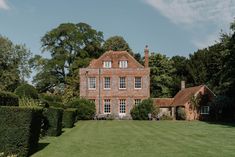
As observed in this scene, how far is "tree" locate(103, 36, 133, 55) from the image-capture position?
71.6 metres

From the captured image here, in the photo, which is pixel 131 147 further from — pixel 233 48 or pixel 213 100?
pixel 213 100

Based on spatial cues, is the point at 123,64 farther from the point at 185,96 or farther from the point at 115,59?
the point at 185,96

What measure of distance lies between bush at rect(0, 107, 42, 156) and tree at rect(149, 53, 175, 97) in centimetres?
5474

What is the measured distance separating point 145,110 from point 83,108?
24.3 feet

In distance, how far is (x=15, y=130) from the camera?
14234 mm

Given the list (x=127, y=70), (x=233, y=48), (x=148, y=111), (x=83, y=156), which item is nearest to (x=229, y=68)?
(x=233, y=48)

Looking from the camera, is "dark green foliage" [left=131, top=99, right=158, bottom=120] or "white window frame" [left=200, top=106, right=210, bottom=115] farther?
"white window frame" [left=200, top=106, right=210, bottom=115]

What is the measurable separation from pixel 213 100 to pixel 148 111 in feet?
25.8

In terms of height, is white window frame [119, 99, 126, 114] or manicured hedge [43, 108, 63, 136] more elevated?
white window frame [119, 99, 126, 114]

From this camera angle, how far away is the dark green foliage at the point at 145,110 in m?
50.5

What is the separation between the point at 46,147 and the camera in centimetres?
1745

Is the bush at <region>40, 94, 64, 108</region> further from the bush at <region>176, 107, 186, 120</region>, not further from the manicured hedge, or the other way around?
the bush at <region>176, 107, 186, 120</region>

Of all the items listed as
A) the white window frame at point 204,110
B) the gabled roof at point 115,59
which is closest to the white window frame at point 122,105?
the gabled roof at point 115,59

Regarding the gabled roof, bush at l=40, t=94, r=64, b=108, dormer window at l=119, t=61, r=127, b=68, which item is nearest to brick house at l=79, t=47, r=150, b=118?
dormer window at l=119, t=61, r=127, b=68
